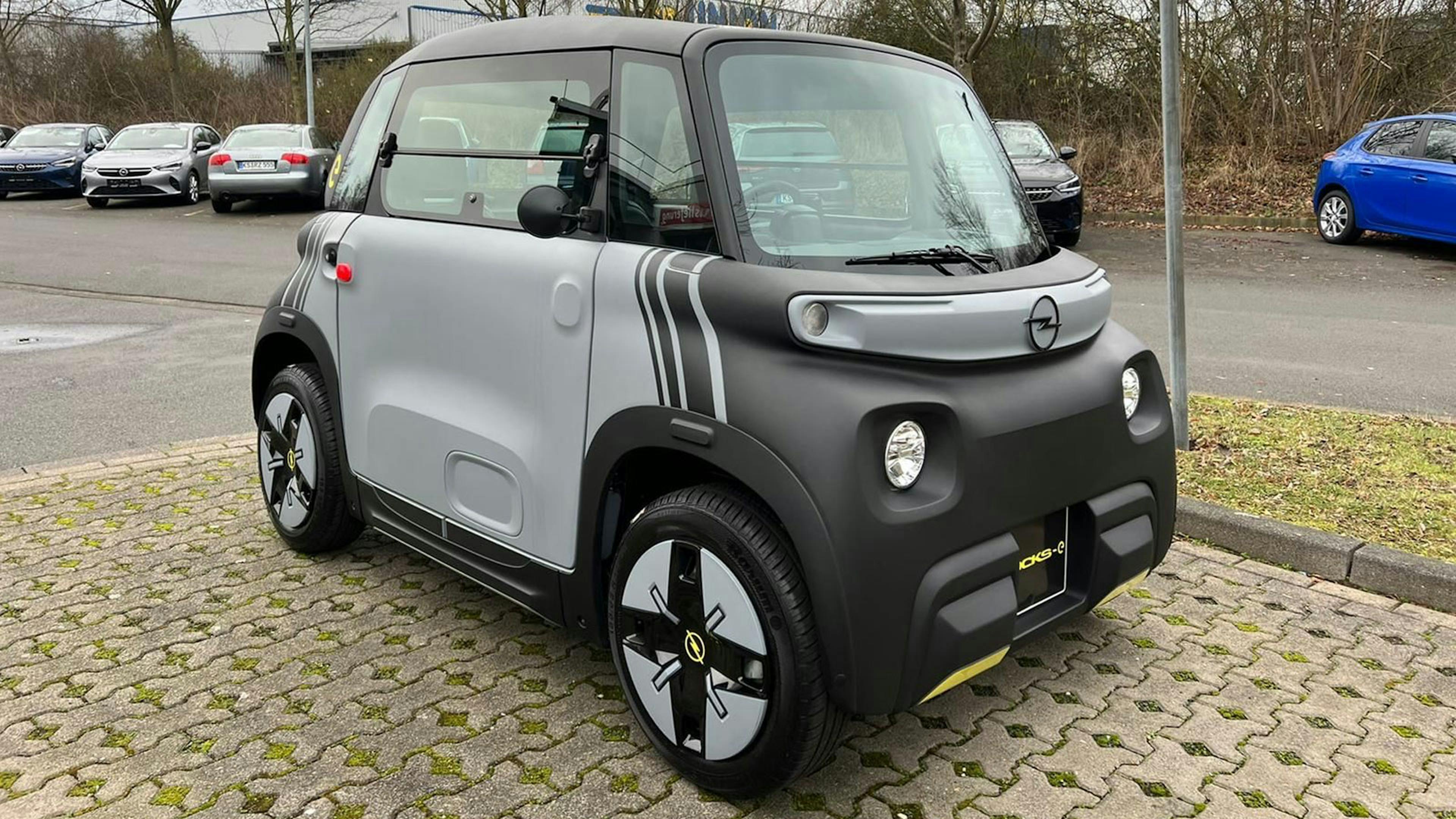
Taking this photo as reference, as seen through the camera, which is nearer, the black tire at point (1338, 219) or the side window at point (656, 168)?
the side window at point (656, 168)

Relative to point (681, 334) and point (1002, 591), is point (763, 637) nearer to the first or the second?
point (1002, 591)

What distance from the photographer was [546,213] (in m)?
3.08

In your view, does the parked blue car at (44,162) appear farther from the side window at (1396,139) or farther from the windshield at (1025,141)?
the side window at (1396,139)

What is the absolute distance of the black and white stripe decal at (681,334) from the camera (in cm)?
280

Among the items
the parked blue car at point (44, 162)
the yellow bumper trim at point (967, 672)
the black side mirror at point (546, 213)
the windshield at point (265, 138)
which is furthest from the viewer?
the parked blue car at point (44, 162)

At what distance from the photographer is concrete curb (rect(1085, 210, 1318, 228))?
54.1ft

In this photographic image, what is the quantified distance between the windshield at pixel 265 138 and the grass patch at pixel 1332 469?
17572 millimetres

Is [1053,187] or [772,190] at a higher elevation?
[1053,187]

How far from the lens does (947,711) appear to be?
11.2 ft

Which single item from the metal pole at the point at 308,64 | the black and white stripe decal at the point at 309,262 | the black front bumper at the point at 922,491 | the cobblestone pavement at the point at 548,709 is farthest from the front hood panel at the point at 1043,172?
the metal pole at the point at 308,64

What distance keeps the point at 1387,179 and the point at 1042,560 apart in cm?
1295

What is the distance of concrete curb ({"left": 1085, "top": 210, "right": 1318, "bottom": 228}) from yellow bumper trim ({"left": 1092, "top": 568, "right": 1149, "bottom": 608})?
14.7 m

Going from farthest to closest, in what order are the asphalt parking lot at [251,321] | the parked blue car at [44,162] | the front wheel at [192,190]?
the parked blue car at [44,162], the front wheel at [192,190], the asphalt parking lot at [251,321]

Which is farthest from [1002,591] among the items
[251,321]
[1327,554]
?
[251,321]
